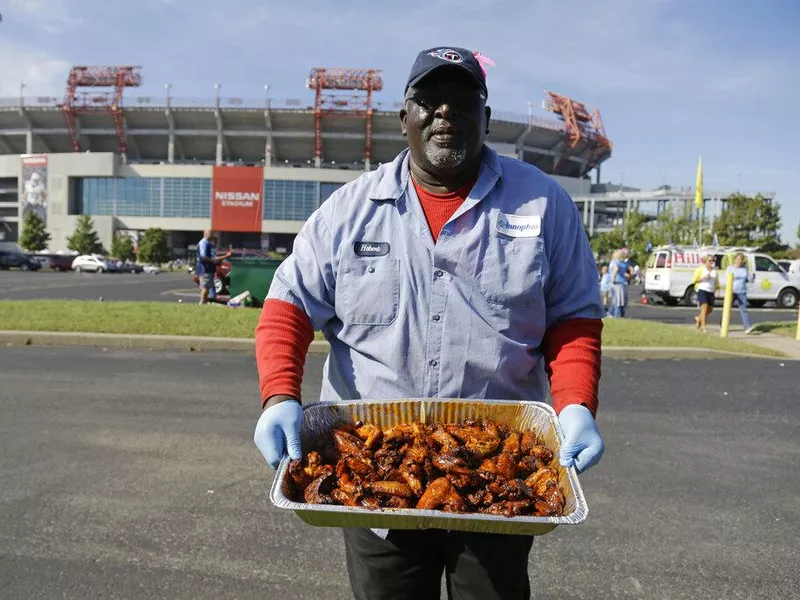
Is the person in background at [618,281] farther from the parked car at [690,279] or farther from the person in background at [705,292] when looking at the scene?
the parked car at [690,279]

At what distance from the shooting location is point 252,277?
15.2 meters

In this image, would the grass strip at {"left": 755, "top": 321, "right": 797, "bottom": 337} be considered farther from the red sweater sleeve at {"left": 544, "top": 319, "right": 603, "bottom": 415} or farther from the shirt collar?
the shirt collar

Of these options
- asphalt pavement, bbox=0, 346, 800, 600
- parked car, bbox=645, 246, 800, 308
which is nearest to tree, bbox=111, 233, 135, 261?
parked car, bbox=645, 246, 800, 308

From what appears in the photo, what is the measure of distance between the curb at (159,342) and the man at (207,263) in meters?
4.76

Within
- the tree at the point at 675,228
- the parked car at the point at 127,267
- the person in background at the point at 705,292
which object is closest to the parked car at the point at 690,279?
the person in background at the point at 705,292

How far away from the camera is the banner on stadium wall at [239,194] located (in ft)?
258

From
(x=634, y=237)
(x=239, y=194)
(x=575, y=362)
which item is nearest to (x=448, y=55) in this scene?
(x=575, y=362)

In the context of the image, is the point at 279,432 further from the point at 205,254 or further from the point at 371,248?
the point at 205,254

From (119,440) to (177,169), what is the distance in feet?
263

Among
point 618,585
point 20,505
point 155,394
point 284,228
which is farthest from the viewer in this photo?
point 284,228

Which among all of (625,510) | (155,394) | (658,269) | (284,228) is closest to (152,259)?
(284,228)

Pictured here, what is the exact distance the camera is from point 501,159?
221 cm

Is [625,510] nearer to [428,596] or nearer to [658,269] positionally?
[428,596]

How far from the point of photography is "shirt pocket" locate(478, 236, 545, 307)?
2033 mm
